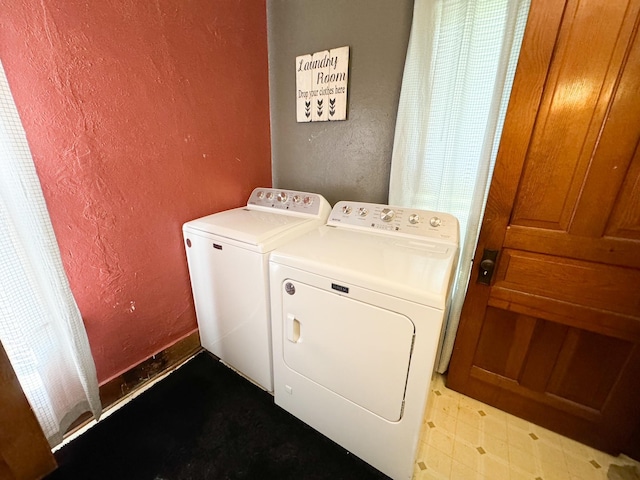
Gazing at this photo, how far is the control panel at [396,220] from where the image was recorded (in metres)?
1.28

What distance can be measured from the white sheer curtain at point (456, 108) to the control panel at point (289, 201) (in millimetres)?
462

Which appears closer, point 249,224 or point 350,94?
point 249,224

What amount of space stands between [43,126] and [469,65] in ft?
6.04

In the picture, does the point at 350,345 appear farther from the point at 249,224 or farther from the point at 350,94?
the point at 350,94

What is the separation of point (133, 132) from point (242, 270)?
86cm

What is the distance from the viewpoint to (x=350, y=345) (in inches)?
40.5

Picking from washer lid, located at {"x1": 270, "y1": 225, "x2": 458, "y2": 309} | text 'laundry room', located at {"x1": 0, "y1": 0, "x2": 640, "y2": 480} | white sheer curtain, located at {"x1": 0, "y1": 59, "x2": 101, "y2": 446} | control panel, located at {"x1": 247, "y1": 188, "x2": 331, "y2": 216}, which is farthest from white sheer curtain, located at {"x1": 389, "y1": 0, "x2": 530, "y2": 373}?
white sheer curtain, located at {"x1": 0, "y1": 59, "x2": 101, "y2": 446}

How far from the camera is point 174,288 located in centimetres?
161

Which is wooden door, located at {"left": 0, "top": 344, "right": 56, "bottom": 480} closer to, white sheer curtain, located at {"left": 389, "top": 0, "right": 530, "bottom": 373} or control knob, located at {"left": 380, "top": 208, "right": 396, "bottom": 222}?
control knob, located at {"left": 380, "top": 208, "right": 396, "bottom": 222}

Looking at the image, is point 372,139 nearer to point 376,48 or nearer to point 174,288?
point 376,48

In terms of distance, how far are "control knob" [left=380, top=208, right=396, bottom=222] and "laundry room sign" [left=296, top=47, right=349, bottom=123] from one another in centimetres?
69

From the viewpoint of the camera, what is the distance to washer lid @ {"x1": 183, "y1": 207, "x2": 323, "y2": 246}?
4.23 ft

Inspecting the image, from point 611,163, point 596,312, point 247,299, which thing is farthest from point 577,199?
point 247,299

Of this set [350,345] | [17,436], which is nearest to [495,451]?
[350,345]
